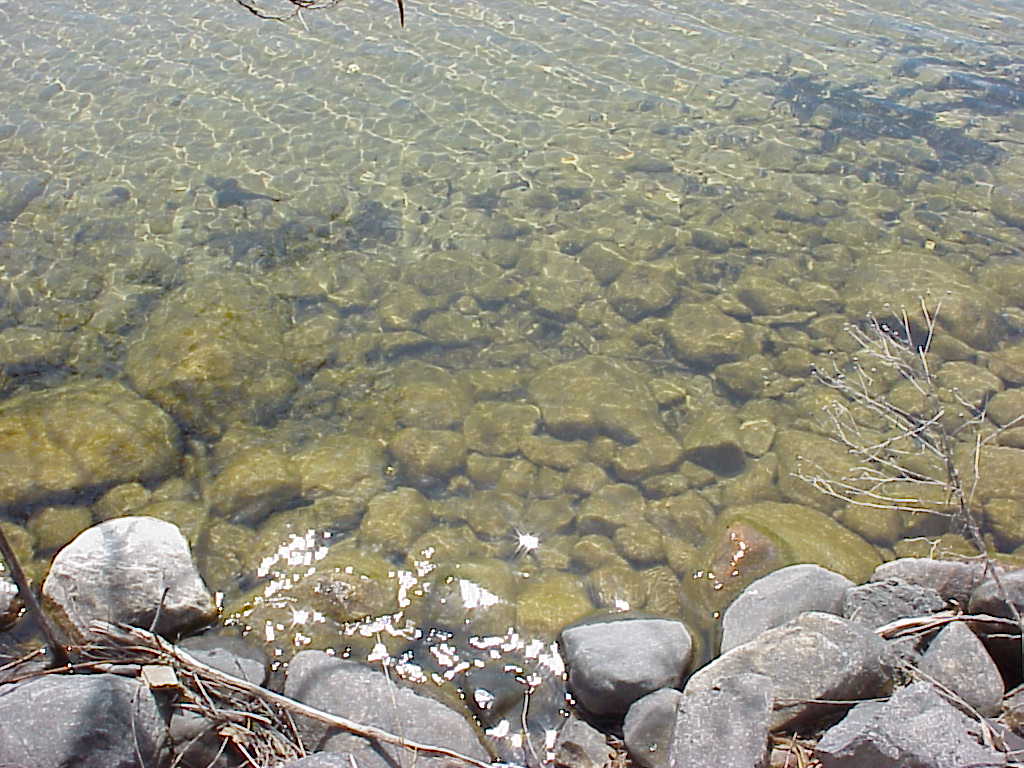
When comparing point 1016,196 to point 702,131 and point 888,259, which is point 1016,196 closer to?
point 888,259

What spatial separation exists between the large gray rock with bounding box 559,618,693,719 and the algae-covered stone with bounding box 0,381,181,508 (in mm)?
2948

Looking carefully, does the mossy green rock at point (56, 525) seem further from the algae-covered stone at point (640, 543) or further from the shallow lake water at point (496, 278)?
the algae-covered stone at point (640, 543)

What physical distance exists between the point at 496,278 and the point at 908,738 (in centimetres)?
510


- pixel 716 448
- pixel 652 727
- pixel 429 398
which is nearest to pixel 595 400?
pixel 716 448

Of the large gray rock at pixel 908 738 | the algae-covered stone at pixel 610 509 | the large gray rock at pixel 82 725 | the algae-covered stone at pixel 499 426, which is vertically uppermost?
the large gray rock at pixel 908 738

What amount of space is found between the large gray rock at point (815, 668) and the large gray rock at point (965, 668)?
236 millimetres

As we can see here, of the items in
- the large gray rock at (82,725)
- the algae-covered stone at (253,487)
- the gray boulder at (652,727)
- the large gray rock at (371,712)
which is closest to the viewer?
the large gray rock at (82,725)

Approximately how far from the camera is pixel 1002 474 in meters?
5.32

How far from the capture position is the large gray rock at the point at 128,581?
3957mm

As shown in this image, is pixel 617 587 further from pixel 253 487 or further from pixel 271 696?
pixel 253 487

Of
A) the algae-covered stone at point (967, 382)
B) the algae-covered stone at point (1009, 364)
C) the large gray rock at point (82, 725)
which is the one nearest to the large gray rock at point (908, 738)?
the large gray rock at point (82, 725)

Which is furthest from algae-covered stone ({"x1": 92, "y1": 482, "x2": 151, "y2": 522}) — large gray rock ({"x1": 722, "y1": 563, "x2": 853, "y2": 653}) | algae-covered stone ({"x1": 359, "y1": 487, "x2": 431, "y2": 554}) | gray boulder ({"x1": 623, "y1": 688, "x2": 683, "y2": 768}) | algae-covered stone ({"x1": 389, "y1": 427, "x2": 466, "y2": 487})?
large gray rock ({"x1": 722, "y1": 563, "x2": 853, "y2": 653})

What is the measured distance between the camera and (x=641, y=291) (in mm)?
7039

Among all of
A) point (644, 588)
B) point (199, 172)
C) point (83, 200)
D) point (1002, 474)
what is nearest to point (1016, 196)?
point (1002, 474)
